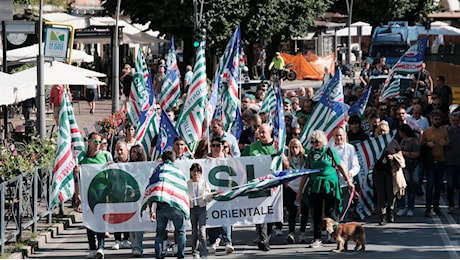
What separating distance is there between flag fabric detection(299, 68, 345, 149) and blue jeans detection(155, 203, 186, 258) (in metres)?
3.84

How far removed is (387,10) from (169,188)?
54908mm

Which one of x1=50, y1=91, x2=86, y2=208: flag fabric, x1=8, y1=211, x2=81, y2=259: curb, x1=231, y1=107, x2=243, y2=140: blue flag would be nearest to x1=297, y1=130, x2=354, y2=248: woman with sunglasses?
x1=50, y1=91, x2=86, y2=208: flag fabric

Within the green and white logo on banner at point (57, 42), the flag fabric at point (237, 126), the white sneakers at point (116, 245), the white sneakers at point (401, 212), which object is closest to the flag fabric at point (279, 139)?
the white sneakers at point (116, 245)

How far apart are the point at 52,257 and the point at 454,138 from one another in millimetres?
6992

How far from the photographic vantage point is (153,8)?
1706 inches

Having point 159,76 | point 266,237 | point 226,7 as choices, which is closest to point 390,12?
point 226,7

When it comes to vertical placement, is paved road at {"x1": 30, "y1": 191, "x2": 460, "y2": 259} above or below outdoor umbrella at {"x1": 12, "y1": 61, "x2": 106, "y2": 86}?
below

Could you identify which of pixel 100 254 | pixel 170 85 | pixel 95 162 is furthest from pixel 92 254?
pixel 170 85

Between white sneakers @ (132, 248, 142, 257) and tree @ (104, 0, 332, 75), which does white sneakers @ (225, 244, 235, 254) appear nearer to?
white sneakers @ (132, 248, 142, 257)

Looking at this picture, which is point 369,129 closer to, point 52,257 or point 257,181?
point 257,181

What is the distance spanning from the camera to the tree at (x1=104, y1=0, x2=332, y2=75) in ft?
141

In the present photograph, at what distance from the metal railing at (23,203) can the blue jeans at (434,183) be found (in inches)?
238

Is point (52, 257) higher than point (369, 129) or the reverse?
the reverse

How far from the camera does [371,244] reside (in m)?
14.1
